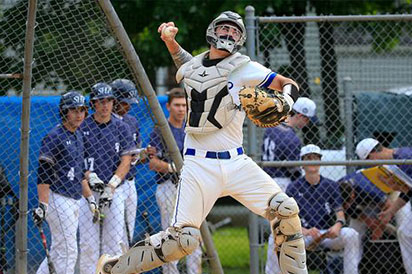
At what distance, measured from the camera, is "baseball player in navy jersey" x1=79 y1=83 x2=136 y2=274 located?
25.3ft

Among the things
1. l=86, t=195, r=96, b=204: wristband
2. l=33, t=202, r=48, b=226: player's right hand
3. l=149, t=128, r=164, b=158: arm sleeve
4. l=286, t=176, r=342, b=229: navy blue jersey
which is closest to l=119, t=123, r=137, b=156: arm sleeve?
l=149, t=128, r=164, b=158: arm sleeve

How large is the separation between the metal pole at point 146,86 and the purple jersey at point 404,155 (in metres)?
2.08

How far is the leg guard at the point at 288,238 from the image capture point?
6254 millimetres

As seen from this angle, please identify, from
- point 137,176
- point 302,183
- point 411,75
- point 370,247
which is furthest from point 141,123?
point 411,75

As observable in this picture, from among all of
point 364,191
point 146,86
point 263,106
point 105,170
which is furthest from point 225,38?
point 364,191

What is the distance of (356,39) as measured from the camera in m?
11.2

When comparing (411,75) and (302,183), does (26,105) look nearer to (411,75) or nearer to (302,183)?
(302,183)

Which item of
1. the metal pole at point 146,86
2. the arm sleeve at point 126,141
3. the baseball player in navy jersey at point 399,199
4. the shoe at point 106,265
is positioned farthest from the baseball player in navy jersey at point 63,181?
the baseball player in navy jersey at point 399,199

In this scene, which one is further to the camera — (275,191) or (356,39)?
(356,39)

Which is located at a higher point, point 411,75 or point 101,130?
point 101,130

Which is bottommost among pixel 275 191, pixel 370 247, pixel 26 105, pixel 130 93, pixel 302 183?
pixel 370 247

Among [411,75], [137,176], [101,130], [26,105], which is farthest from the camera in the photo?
[411,75]

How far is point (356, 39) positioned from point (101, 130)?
4578mm

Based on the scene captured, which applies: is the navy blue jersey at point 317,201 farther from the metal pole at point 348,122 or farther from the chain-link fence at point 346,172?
the metal pole at point 348,122
